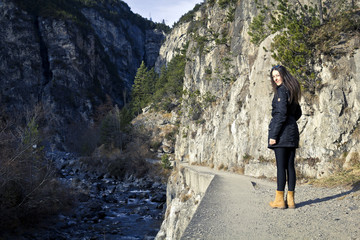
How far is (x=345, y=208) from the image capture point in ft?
15.9

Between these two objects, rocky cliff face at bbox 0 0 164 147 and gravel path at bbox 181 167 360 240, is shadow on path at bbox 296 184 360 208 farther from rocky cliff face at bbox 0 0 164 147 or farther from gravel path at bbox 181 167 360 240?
rocky cliff face at bbox 0 0 164 147

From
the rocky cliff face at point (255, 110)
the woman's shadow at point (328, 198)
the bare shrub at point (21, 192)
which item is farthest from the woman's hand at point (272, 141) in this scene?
the bare shrub at point (21, 192)

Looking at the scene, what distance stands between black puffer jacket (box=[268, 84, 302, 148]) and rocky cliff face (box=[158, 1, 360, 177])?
5.43 meters

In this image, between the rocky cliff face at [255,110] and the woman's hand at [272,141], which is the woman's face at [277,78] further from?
the rocky cliff face at [255,110]

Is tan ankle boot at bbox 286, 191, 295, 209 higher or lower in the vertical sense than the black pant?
lower

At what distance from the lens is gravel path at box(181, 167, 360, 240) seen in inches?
147

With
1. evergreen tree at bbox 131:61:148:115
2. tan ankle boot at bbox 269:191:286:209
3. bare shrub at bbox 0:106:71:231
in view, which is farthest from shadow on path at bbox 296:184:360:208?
evergreen tree at bbox 131:61:148:115

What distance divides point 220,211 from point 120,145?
5119cm

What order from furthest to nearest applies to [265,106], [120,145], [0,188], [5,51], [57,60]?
[57,60] → [5,51] → [120,145] → [0,188] → [265,106]

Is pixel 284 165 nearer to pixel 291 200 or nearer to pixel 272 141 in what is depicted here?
pixel 272 141

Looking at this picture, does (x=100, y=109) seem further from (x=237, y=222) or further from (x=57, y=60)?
(x=237, y=222)

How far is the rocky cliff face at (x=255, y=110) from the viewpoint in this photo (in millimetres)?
9789

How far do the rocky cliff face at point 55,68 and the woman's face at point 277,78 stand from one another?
239 feet

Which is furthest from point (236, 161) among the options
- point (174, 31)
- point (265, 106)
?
point (174, 31)
